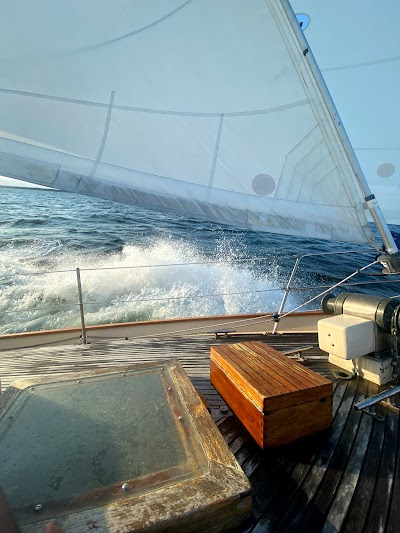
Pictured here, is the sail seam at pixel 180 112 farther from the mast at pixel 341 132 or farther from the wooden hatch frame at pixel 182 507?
the wooden hatch frame at pixel 182 507

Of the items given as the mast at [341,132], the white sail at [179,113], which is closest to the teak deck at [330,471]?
the mast at [341,132]

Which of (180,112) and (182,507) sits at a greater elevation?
(180,112)

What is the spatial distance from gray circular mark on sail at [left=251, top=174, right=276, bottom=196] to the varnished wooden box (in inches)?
51.4

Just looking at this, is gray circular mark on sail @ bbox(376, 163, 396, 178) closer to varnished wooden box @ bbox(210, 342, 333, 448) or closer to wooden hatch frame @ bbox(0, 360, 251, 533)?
varnished wooden box @ bbox(210, 342, 333, 448)

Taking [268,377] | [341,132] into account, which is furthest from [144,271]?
[268,377]

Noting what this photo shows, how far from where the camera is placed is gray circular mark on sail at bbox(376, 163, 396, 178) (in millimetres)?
3148

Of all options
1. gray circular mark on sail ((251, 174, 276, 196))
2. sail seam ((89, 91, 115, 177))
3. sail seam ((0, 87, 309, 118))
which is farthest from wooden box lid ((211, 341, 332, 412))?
sail seam ((0, 87, 309, 118))

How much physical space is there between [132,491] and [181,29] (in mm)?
2652

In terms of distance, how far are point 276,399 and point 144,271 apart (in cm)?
672

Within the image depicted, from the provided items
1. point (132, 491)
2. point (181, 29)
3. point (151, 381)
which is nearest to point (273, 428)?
point (151, 381)

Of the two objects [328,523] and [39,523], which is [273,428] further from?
[39,523]

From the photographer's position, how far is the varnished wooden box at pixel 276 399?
1.52 m

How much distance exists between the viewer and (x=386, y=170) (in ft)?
10.4

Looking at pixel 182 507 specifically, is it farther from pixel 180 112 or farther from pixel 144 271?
pixel 144 271
